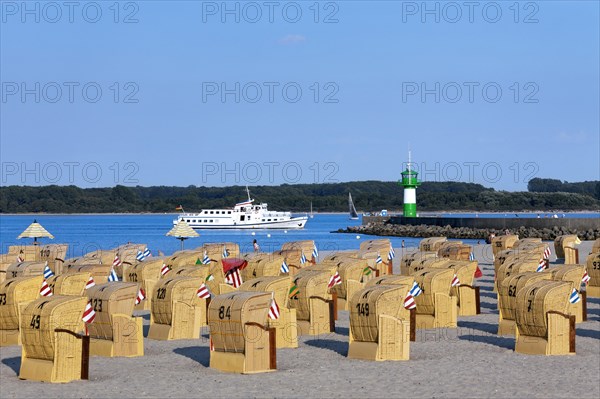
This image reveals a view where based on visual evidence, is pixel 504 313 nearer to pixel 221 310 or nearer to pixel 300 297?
pixel 300 297

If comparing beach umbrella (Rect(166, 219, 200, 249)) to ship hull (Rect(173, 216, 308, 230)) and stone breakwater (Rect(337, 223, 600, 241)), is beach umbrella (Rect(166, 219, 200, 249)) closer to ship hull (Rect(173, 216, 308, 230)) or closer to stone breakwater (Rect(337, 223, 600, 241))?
stone breakwater (Rect(337, 223, 600, 241))

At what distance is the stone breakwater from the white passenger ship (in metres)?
9.96

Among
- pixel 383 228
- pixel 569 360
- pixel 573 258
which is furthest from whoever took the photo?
pixel 383 228

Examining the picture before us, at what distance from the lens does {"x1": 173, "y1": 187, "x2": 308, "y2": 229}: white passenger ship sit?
410 feet

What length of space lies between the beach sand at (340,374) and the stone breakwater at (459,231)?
5425 centimetres

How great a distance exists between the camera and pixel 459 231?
9025 cm

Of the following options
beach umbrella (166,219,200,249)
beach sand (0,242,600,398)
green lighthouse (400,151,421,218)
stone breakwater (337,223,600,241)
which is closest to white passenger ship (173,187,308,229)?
stone breakwater (337,223,600,241)

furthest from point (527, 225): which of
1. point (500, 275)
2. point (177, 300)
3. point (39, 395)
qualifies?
point (39, 395)

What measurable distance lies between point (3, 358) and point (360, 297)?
6346 mm

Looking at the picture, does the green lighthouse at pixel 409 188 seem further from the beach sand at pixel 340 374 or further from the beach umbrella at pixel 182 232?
the beach sand at pixel 340 374

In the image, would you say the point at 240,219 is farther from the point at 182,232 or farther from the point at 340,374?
the point at 340,374

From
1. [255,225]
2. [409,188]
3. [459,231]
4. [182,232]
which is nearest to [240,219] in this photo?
[255,225]

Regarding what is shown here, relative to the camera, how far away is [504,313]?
70.9 feet

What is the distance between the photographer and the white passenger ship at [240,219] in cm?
12494
